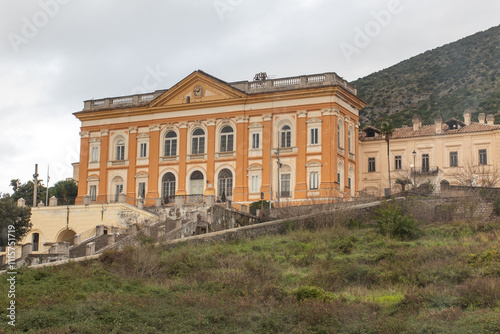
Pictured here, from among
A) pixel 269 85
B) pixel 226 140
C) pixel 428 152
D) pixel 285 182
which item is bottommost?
pixel 285 182

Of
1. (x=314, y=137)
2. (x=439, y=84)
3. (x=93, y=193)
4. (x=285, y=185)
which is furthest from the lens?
(x=439, y=84)

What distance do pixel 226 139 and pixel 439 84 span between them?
46.4 metres

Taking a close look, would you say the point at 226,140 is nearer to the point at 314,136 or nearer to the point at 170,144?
the point at 170,144

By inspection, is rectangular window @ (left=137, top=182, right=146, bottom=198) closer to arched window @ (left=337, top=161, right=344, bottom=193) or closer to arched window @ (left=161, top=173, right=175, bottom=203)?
arched window @ (left=161, top=173, right=175, bottom=203)

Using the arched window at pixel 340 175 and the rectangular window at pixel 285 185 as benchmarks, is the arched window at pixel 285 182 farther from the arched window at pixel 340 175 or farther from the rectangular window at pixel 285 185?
the arched window at pixel 340 175

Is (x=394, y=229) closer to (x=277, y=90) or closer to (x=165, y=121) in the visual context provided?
(x=277, y=90)

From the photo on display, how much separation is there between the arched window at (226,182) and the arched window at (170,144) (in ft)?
15.1

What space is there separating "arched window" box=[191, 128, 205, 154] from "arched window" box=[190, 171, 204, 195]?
5.73 ft

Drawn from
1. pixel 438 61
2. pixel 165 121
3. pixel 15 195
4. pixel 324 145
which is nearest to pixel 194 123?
pixel 165 121

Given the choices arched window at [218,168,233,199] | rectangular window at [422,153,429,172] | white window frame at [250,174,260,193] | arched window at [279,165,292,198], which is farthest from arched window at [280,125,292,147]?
rectangular window at [422,153,429,172]

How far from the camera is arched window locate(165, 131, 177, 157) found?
56.9 meters

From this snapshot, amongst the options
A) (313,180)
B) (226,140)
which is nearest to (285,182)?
(313,180)

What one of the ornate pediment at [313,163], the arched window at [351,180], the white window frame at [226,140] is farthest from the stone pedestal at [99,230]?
the arched window at [351,180]

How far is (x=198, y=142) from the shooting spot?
5606 cm
